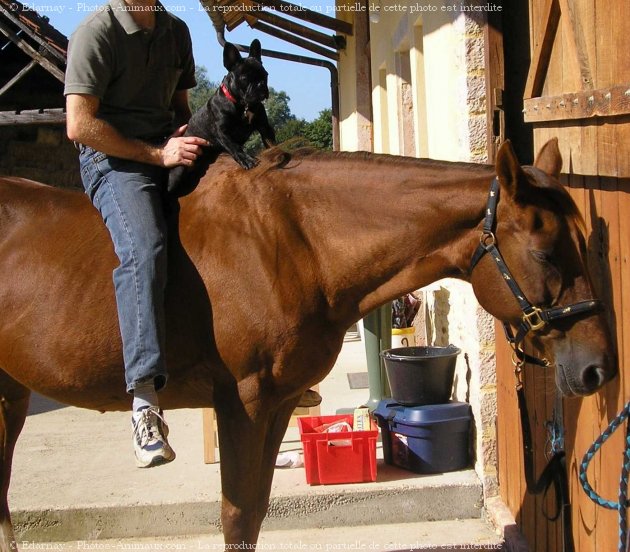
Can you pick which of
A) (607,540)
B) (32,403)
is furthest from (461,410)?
(32,403)

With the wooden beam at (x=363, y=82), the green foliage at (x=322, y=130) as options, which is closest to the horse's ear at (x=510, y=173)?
the wooden beam at (x=363, y=82)

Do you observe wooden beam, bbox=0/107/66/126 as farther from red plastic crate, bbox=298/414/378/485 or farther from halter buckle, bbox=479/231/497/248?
halter buckle, bbox=479/231/497/248

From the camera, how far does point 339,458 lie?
4.88 metres

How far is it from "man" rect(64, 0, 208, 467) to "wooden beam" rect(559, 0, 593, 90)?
144cm

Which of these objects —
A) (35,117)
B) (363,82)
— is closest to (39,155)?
(35,117)

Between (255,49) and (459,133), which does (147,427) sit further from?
(459,133)

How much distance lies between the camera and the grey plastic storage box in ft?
16.1

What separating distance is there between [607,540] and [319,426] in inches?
99.9

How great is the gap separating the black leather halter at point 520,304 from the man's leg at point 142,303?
3.84ft

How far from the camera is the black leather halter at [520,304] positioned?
2.71 metres

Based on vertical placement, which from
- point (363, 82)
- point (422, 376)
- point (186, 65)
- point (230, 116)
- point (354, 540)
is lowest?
point (354, 540)

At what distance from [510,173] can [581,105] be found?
1.19 ft

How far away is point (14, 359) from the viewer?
3.58 metres

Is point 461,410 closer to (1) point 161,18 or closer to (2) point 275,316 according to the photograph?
(2) point 275,316
